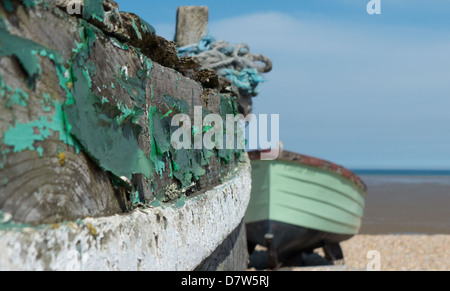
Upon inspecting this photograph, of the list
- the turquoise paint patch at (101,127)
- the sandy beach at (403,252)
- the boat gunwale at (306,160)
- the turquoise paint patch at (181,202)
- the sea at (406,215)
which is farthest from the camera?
the sea at (406,215)

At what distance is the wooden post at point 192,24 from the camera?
644cm

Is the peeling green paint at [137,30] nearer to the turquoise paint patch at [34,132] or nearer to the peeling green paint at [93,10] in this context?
the peeling green paint at [93,10]

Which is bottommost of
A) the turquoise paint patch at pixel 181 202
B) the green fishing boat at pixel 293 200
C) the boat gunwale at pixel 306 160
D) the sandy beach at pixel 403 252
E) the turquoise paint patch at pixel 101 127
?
the sandy beach at pixel 403 252

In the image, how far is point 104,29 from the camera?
1.08 m

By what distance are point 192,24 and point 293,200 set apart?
117 inches

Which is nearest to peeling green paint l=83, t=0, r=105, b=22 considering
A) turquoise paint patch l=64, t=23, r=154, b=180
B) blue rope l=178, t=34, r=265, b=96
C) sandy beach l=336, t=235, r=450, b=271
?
turquoise paint patch l=64, t=23, r=154, b=180

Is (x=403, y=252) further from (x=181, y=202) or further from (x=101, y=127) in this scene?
(x=101, y=127)

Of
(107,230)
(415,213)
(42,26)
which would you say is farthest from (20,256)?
(415,213)

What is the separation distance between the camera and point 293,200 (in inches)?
270

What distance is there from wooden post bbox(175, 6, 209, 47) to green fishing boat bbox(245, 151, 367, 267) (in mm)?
1897

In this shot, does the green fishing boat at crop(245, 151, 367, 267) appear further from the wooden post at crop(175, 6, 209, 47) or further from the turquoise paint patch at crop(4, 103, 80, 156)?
the turquoise paint patch at crop(4, 103, 80, 156)

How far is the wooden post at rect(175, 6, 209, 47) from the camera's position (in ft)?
21.1

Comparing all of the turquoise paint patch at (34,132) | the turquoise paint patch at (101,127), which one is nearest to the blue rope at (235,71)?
the turquoise paint patch at (101,127)

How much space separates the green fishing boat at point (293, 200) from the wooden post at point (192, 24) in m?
1.90
